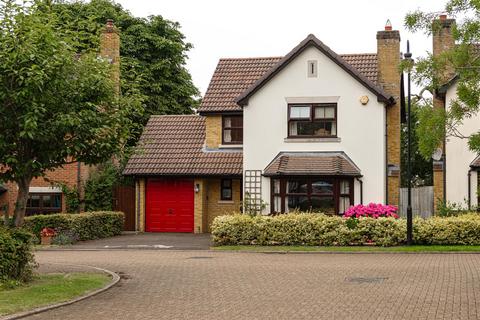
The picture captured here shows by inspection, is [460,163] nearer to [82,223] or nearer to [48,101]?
[82,223]

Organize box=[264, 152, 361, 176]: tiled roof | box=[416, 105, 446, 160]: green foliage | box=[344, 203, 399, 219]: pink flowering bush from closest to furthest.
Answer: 1. box=[416, 105, 446, 160]: green foliage
2. box=[344, 203, 399, 219]: pink flowering bush
3. box=[264, 152, 361, 176]: tiled roof

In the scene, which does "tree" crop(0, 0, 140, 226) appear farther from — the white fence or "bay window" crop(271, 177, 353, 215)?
the white fence

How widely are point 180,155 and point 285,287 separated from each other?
19.5m

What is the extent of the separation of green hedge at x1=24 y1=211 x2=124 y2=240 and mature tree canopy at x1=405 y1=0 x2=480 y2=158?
16052 millimetres

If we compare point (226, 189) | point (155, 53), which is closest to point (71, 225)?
point (226, 189)

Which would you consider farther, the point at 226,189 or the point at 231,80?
the point at 231,80

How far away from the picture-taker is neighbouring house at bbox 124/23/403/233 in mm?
30406

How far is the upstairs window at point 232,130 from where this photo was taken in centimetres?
3425

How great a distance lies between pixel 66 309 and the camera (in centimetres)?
1305

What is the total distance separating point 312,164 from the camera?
99.0 feet

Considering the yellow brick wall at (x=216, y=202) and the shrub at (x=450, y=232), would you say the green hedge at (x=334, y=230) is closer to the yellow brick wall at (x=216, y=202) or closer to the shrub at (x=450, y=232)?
the shrub at (x=450, y=232)

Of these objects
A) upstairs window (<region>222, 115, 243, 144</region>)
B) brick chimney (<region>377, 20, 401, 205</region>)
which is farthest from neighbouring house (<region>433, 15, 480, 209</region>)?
upstairs window (<region>222, 115, 243, 144</region>)

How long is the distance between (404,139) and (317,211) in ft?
97.4

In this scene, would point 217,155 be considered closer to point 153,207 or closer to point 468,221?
point 153,207
